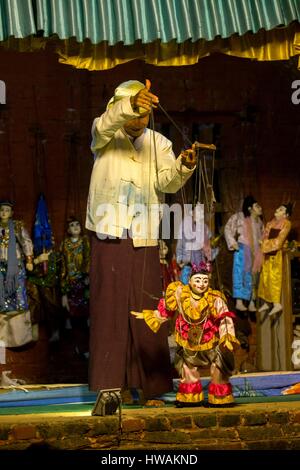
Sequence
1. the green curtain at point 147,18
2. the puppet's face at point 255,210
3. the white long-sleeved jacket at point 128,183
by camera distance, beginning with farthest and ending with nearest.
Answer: the puppet's face at point 255,210 → the green curtain at point 147,18 → the white long-sleeved jacket at point 128,183

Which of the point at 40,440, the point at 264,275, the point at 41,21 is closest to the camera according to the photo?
the point at 40,440

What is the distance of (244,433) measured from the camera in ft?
30.9

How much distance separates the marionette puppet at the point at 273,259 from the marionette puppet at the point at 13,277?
2.15 m

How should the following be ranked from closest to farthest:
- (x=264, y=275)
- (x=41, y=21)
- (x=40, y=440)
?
(x=40, y=440) < (x=41, y=21) < (x=264, y=275)

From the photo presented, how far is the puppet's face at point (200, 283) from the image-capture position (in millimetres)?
9680

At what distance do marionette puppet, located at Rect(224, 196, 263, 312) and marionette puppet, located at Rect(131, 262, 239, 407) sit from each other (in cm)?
271

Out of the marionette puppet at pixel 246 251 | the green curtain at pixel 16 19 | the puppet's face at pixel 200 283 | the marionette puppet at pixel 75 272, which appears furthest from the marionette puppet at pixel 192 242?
the green curtain at pixel 16 19

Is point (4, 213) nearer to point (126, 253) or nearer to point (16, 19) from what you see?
point (126, 253)

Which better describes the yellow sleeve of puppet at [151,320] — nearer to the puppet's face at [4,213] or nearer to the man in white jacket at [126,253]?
the man in white jacket at [126,253]

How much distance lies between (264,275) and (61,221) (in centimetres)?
198

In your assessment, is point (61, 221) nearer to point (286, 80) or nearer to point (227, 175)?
point (227, 175)

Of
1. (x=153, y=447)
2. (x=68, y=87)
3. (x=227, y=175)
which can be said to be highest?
(x=68, y=87)

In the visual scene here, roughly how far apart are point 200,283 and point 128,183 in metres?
0.91

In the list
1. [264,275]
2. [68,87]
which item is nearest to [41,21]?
[68,87]
